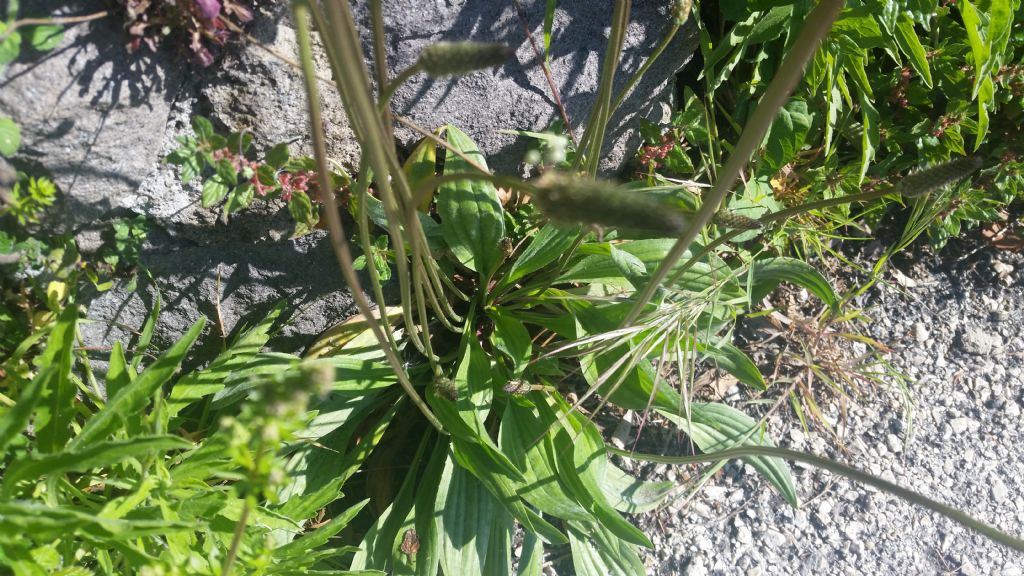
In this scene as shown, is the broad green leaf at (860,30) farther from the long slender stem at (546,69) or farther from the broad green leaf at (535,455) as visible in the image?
the broad green leaf at (535,455)

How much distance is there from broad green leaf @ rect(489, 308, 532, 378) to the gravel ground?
676 mm

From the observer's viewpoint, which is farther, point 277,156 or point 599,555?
point 599,555

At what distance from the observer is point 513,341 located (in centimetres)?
185

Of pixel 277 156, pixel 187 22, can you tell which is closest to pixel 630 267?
pixel 277 156

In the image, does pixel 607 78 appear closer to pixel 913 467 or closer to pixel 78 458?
pixel 78 458

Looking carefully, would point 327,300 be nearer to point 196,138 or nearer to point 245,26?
point 196,138

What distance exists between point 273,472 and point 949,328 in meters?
2.58

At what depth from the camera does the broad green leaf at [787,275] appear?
182 cm

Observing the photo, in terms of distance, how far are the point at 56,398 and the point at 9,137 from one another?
485 mm

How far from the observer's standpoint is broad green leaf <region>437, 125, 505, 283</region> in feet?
5.92

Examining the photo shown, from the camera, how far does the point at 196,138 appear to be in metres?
1.45

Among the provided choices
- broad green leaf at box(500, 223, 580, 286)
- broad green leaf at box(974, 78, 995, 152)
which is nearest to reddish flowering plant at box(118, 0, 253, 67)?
broad green leaf at box(500, 223, 580, 286)

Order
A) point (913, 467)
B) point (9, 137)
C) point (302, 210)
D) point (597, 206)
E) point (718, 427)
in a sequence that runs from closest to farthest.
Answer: point (597, 206), point (9, 137), point (302, 210), point (718, 427), point (913, 467)

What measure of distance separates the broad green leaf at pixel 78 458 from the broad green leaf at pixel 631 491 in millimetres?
1252
